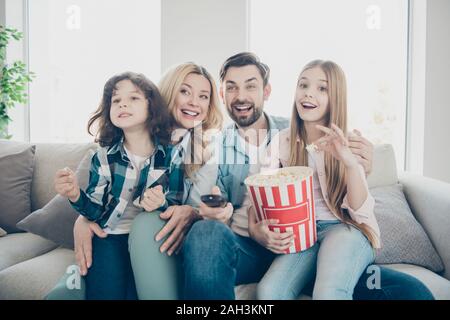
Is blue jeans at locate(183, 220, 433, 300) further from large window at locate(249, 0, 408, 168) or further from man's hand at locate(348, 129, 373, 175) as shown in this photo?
large window at locate(249, 0, 408, 168)

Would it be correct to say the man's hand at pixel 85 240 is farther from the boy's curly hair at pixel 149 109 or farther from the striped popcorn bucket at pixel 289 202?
the striped popcorn bucket at pixel 289 202

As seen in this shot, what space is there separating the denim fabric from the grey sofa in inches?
3.5

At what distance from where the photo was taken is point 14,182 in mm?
1409

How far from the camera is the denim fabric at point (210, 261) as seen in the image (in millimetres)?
856

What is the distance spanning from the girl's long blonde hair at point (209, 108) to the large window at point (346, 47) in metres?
0.17

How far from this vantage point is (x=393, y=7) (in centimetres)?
144

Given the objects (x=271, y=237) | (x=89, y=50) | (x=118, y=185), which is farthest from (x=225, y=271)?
(x=89, y=50)

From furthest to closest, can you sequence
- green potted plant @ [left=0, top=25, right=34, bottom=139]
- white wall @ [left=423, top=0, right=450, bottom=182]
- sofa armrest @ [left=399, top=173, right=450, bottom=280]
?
green potted plant @ [left=0, top=25, right=34, bottom=139]
white wall @ [left=423, top=0, right=450, bottom=182]
sofa armrest @ [left=399, top=173, right=450, bottom=280]

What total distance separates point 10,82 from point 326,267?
1717mm

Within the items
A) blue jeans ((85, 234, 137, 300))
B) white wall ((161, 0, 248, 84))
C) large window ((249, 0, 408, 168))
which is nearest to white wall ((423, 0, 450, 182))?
large window ((249, 0, 408, 168))

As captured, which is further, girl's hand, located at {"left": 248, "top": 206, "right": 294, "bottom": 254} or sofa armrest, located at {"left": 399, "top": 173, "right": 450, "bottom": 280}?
sofa armrest, located at {"left": 399, "top": 173, "right": 450, "bottom": 280}

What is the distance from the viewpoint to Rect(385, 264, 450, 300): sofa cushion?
94 centimetres

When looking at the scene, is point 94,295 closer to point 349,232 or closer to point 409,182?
point 349,232

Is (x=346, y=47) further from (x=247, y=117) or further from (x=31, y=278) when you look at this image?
(x=31, y=278)
